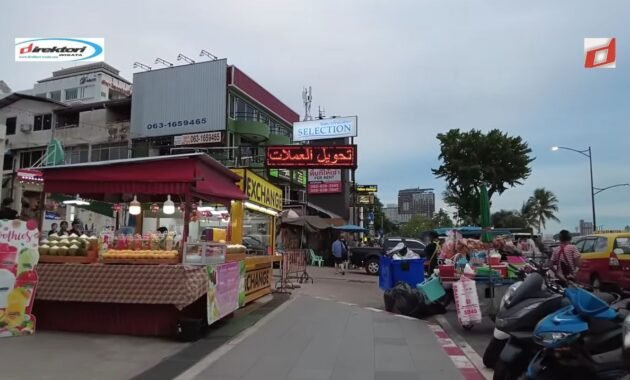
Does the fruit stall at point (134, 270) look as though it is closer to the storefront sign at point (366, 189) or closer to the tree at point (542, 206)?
the storefront sign at point (366, 189)

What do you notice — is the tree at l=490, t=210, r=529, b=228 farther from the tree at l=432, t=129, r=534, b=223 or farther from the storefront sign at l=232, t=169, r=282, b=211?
the storefront sign at l=232, t=169, r=282, b=211

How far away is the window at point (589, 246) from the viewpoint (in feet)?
47.2

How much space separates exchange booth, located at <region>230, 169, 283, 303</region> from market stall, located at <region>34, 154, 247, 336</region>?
2740mm

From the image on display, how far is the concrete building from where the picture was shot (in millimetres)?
138250

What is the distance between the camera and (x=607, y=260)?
13.5m

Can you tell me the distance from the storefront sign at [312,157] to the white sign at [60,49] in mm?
14178

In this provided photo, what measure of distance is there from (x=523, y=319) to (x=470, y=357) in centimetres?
273

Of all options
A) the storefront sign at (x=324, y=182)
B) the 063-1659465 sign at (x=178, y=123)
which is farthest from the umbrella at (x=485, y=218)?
the storefront sign at (x=324, y=182)

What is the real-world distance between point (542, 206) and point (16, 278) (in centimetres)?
8359

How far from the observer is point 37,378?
5.55 metres

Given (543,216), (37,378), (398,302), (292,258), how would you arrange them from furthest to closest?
(543,216)
(292,258)
(398,302)
(37,378)

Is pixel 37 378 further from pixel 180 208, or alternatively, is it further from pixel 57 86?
pixel 57 86

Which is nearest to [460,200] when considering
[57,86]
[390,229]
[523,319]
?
[523,319]

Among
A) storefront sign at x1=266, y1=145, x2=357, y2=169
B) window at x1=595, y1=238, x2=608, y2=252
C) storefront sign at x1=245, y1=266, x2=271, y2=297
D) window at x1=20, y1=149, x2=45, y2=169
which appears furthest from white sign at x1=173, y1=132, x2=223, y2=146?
window at x1=595, y1=238, x2=608, y2=252
